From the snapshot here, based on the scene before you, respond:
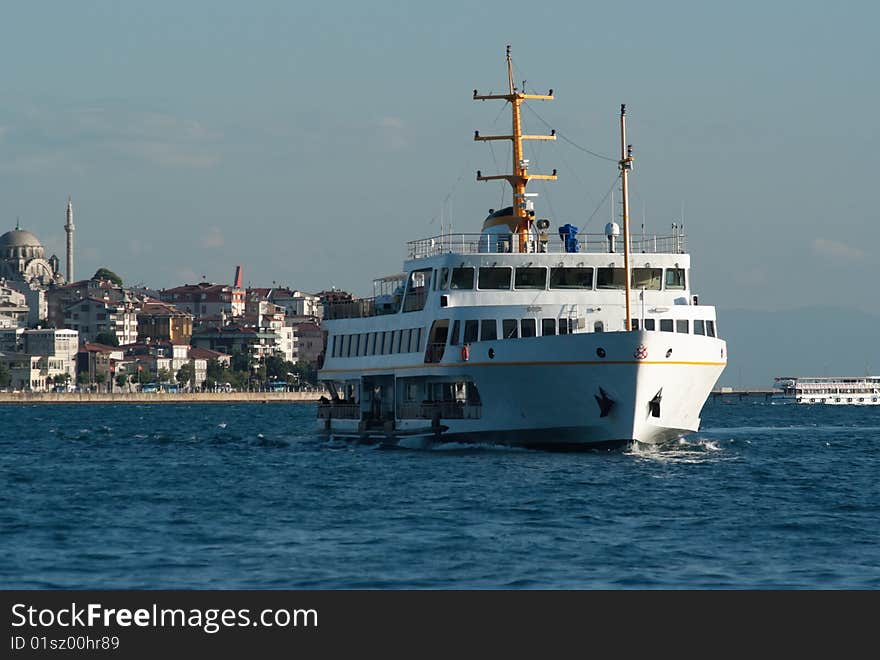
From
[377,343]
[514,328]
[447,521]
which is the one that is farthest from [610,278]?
[447,521]

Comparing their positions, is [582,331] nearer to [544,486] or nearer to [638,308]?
[638,308]

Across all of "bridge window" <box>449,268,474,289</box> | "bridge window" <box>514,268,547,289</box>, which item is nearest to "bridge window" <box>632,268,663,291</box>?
"bridge window" <box>514,268,547,289</box>

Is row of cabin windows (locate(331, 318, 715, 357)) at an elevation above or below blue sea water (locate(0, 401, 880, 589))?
above

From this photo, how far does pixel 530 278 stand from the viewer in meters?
55.6

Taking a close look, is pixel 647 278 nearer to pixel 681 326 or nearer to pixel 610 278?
pixel 610 278

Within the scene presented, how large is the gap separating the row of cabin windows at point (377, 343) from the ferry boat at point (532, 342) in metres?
0.11

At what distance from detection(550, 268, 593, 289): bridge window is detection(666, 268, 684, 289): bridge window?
2.78m

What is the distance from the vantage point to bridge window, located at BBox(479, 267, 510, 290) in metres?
55.7

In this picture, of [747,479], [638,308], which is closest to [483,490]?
[747,479]

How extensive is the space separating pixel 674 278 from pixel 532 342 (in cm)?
815

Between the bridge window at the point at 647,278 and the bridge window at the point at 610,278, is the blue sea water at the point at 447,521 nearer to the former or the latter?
the bridge window at the point at 647,278

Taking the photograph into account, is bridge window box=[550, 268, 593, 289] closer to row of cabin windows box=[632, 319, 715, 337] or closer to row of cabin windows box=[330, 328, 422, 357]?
row of cabin windows box=[632, 319, 715, 337]

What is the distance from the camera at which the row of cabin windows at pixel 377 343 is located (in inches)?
2298
